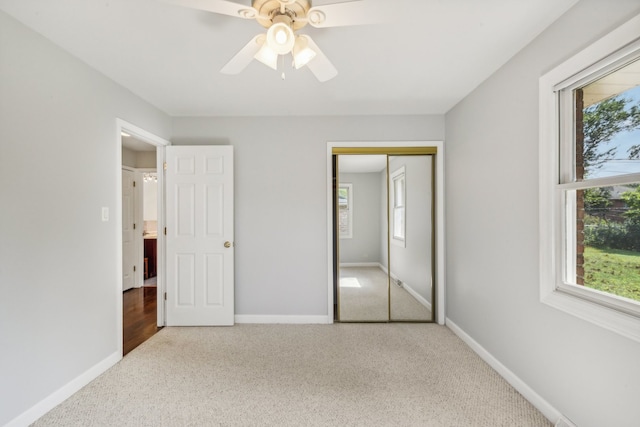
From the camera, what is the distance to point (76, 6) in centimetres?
163

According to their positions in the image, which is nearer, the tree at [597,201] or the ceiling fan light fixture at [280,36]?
the ceiling fan light fixture at [280,36]

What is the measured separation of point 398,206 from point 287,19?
237 centimetres

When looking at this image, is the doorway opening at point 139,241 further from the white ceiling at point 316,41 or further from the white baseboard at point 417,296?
the white baseboard at point 417,296

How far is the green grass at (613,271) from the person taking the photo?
55.4 inches

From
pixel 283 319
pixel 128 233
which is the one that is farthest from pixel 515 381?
pixel 128 233

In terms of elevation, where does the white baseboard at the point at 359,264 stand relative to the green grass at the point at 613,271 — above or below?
below

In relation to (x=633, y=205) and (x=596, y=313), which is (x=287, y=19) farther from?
(x=596, y=313)

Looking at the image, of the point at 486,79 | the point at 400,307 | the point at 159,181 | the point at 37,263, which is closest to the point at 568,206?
the point at 486,79

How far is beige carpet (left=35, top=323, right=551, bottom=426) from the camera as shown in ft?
5.98

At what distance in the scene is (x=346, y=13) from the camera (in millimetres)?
1337

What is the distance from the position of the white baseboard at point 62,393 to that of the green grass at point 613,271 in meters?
3.34

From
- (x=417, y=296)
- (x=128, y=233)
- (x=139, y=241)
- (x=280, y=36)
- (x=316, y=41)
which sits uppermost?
(x=316, y=41)

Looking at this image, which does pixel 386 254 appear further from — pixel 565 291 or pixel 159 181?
pixel 159 181

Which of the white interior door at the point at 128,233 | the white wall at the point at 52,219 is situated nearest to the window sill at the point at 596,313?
the white wall at the point at 52,219
